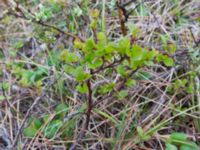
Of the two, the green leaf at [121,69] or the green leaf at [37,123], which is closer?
the green leaf at [121,69]

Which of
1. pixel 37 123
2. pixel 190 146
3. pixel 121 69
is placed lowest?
pixel 190 146

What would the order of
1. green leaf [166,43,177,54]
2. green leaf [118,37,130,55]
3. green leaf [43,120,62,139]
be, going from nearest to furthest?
green leaf [118,37,130,55], green leaf [166,43,177,54], green leaf [43,120,62,139]

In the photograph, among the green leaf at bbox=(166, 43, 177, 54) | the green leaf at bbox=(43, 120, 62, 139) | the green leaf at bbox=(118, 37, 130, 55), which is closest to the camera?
the green leaf at bbox=(118, 37, 130, 55)

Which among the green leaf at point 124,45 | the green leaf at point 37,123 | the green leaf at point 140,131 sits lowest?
the green leaf at point 140,131

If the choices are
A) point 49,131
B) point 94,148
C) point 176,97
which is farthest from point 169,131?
point 49,131

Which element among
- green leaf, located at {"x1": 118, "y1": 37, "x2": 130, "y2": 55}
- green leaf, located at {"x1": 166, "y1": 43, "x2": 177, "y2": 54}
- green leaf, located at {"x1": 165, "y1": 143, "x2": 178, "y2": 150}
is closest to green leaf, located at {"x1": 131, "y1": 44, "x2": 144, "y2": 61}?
green leaf, located at {"x1": 118, "y1": 37, "x2": 130, "y2": 55}

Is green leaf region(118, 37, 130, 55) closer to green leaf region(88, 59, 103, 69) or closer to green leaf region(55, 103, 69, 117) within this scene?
green leaf region(88, 59, 103, 69)

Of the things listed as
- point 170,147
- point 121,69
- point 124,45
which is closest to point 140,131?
point 170,147

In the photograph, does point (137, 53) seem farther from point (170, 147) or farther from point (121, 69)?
point (170, 147)

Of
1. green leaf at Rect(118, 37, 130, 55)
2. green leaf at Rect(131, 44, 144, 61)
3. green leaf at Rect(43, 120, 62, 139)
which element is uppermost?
green leaf at Rect(118, 37, 130, 55)

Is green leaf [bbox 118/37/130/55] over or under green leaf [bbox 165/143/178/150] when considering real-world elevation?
over

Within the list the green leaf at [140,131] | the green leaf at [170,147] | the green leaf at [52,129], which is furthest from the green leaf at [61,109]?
the green leaf at [170,147]

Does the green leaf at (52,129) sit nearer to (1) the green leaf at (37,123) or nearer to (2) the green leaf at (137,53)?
(1) the green leaf at (37,123)

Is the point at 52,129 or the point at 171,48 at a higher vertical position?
the point at 171,48
